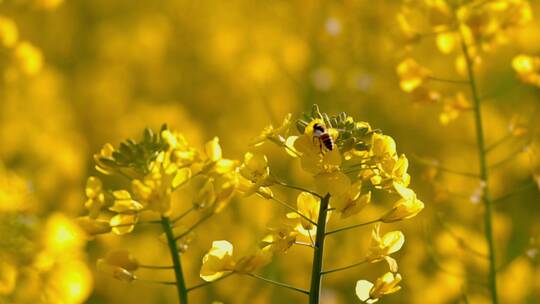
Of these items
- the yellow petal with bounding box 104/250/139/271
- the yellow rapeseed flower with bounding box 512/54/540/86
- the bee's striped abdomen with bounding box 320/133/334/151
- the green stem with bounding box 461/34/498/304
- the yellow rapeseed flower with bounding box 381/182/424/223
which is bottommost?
the yellow petal with bounding box 104/250/139/271

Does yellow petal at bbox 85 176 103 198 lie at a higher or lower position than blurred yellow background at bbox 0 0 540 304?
lower

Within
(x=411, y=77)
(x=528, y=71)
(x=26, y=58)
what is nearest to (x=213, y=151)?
(x=411, y=77)

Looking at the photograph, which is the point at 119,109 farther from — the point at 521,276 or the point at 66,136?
the point at 521,276

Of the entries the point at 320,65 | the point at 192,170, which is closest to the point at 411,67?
the point at 192,170

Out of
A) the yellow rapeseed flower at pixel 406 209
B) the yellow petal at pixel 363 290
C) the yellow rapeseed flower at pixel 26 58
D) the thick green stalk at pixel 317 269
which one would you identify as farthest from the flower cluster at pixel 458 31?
the yellow rapeseed flower at pixel 26 58

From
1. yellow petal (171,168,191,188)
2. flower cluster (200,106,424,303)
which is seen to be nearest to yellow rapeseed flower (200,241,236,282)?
flower cluster (200,106,424,303)

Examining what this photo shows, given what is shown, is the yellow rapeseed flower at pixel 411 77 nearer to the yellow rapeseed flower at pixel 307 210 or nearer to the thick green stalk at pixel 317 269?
the yellow rapeseed flower at pixel 307 210

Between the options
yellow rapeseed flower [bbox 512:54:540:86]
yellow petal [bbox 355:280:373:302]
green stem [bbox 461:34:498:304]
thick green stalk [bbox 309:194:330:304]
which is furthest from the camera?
yellow rapeseed flower [bbox 512:54:540:86]

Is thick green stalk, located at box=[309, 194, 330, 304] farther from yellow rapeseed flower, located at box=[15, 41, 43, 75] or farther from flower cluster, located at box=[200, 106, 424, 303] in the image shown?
yellow rapeseed flower, located at box=[15, 41, 43, 75]
